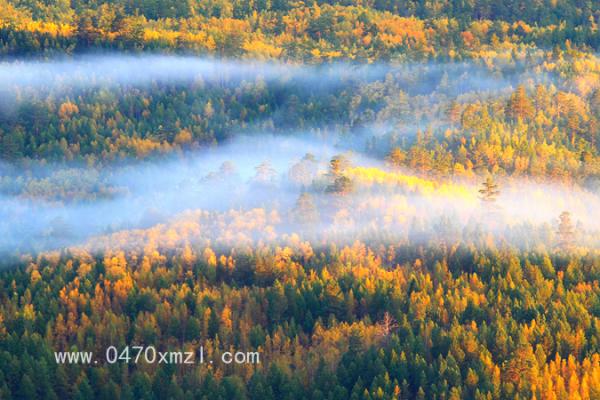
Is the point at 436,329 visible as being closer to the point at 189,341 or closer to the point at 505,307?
the point at 505,307

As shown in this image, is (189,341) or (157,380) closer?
(157,380)

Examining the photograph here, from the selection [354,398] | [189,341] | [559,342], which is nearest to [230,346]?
[189,341]

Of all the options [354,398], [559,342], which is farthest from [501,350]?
[354,398]

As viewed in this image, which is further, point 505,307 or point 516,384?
point 505,307

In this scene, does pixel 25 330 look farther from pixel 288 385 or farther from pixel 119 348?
pixel 288 385

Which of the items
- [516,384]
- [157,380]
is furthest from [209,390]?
[516,384]

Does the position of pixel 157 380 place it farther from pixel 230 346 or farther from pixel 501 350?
pixel 501 350
